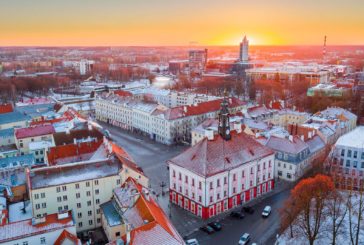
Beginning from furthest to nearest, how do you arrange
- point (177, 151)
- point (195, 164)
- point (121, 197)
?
1. point (177, 151)
2. point (195, 164)
3. point (121, 197)

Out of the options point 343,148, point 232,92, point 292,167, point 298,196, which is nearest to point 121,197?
point 298,196

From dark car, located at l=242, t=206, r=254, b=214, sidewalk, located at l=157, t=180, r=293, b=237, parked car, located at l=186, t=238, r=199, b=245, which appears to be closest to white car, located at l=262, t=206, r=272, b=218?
dark car, located at l=242, t=206, r=254, b=214

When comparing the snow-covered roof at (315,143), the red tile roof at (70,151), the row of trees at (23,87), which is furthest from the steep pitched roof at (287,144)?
the row of trees at (23,87)

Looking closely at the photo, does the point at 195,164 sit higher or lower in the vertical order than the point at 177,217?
higher

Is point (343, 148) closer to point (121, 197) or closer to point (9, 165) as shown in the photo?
point (121, 197)

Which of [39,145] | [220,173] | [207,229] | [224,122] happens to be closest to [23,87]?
[39,145]

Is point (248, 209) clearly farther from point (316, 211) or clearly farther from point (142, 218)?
point (142, 218)
